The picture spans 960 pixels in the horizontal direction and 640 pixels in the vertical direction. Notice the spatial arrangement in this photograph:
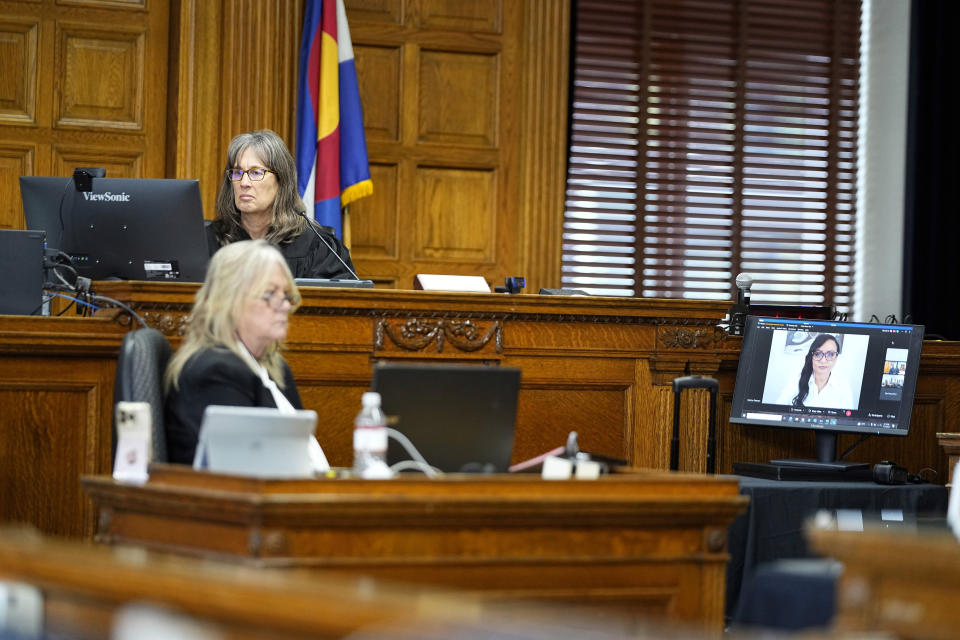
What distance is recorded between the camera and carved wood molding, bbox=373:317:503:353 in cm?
411

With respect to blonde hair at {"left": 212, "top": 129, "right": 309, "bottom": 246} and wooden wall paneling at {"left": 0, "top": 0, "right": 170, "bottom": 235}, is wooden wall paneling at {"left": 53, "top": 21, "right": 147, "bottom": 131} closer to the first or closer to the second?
wooden wall paneling at {"left": 0, "top": 0, "right": 170, "bottom": 235}

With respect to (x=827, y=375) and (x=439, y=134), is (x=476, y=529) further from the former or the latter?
(x=439, y=134)

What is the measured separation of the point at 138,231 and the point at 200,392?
128 cm

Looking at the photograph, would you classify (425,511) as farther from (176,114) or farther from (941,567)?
(176,114)

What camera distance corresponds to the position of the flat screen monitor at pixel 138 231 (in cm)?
408

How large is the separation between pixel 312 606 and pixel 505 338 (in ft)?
9.92

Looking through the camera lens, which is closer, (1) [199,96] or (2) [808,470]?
(2) [808,470]

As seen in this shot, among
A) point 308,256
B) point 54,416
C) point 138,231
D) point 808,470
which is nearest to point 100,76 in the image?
point 308,256

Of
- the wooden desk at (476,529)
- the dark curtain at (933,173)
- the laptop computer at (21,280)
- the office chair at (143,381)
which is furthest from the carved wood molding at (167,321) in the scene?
the dark curtain at (933,173)

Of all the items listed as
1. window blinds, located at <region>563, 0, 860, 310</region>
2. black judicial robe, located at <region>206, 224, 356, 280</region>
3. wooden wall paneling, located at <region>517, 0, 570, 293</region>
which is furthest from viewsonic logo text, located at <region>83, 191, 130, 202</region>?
window blinds, located at <region>563, 0, 860, 310</region>

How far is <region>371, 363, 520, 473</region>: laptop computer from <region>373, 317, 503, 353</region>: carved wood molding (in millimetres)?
1275

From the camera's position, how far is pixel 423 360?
4.14m

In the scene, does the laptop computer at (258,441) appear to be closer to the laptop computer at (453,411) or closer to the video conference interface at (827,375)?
the laptop computer at (453,411)

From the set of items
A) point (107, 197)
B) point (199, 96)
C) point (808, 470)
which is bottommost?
point (808, 470)
